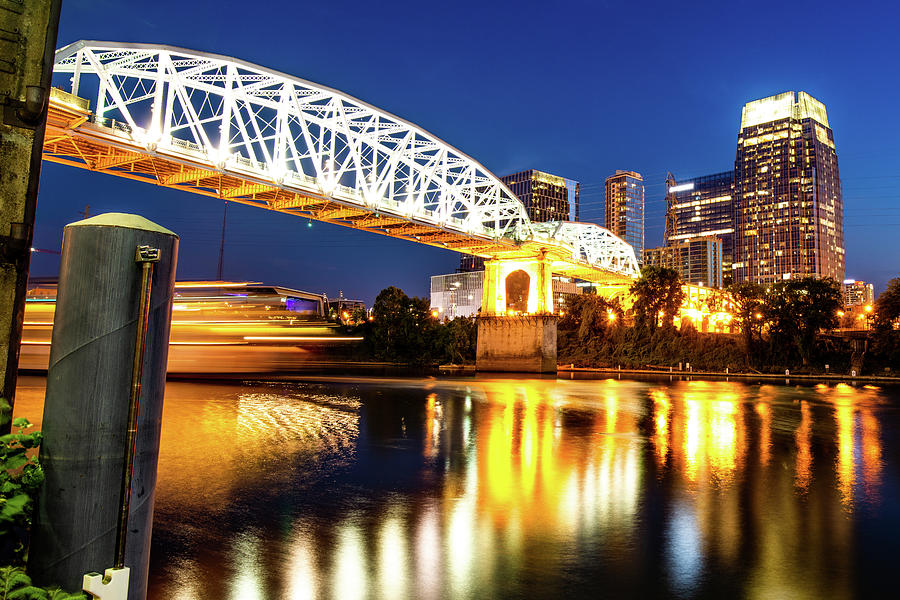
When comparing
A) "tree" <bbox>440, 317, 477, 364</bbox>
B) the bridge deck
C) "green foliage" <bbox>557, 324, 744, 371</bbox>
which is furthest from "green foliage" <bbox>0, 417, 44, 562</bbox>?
"tree" <bbox>440, 317, 477, 364</bbox>

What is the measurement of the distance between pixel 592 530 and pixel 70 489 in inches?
276

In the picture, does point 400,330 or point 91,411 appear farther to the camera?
point 400,330

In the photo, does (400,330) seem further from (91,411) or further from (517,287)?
(91,411)

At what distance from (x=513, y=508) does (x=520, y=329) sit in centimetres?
6265

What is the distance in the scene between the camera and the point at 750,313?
73.4 metres

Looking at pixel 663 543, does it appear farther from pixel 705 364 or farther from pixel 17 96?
pixel 705 364

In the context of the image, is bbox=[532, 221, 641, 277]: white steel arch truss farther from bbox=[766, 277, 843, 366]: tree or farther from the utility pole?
the utility pole

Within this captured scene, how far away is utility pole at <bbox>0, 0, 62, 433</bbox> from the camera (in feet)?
16.1

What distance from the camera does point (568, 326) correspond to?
9150cm

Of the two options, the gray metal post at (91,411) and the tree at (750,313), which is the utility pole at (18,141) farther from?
the tree at (750,313)

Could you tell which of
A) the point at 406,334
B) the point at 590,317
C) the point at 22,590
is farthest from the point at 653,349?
the point at 22,590

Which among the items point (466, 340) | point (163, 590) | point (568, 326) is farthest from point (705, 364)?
point (163, 590)

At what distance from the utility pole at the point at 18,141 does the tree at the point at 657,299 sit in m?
86.2

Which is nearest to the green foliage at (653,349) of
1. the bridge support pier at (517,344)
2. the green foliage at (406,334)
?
the bridge support pier at (517,344)
